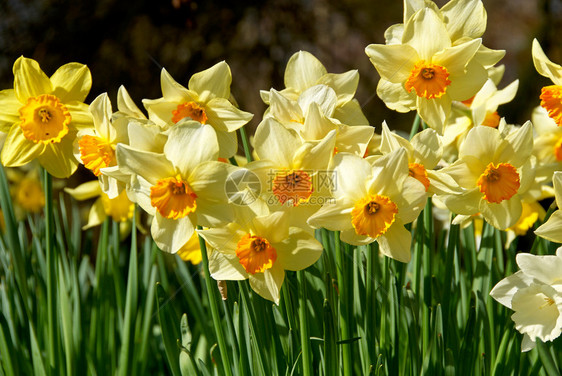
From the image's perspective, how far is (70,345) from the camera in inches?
51.4

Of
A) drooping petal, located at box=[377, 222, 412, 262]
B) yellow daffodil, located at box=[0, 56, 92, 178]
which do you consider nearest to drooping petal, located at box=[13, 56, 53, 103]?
yellow daffodil, located at box=[0, 56, 92, 178]

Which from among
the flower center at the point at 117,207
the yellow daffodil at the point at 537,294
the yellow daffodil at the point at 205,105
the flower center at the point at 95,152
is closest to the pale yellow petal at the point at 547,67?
the yellow daffodil at the point at 537,294

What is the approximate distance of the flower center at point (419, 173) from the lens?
1.07 m

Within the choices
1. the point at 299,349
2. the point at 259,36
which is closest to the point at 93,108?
the point at 299,349

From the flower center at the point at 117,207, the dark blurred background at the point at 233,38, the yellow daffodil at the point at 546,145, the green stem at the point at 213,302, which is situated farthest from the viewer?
the dark blurred background at the point at 233,38

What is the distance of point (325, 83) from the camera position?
120cm

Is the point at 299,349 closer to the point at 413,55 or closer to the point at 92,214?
the point at 413,55

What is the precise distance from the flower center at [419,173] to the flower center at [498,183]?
0.13 m

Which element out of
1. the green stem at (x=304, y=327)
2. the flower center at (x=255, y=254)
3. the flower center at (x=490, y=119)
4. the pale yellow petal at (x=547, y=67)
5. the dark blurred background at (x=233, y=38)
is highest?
the dark blurred background at (x=233, y=38)

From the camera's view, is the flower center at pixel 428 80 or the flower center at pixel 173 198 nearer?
the flower center at pixel 173 198

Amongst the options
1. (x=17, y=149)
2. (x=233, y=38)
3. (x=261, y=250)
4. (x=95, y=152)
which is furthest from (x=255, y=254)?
(x=233, y=38)

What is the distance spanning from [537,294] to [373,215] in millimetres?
360

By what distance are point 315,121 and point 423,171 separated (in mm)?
237

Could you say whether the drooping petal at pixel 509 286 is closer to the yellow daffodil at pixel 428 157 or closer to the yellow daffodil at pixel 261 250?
the yellow daffodil at pixel 428 157
